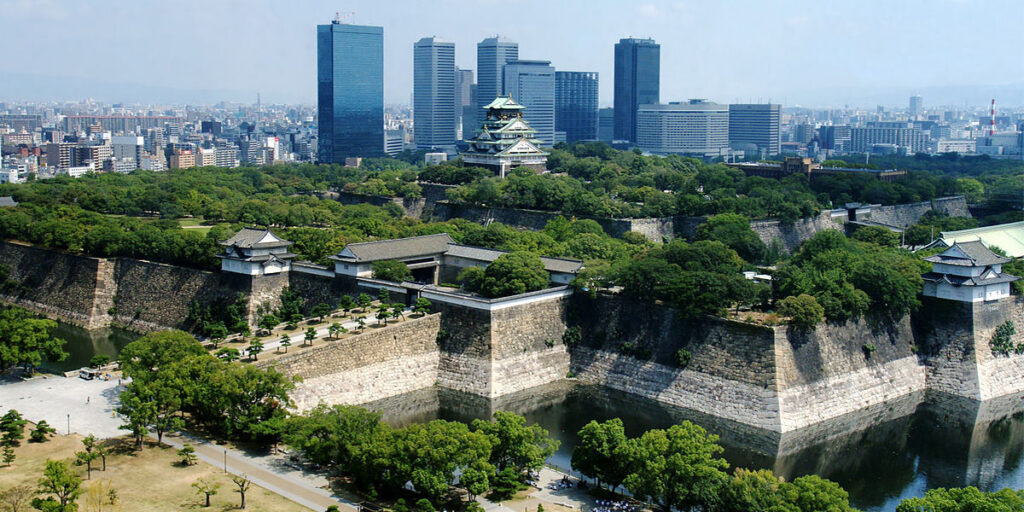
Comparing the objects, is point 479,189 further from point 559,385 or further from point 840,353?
point 840,353

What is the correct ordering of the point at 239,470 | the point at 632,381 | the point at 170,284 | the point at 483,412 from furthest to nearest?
the point at 170,284 < the point at 632,381 < the point at 483,412 < the point at 239,470

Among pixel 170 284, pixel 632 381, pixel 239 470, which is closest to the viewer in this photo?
pixel 239 470

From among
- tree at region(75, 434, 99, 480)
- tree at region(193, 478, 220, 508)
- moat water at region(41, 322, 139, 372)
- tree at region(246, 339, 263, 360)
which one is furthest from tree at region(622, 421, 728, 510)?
moat water at region(41, 322, 139, 372)

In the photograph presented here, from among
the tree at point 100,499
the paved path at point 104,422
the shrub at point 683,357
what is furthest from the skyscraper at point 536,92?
the tree at point 100,499

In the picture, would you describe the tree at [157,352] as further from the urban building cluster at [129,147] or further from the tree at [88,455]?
the urban building cluster at [129,147]

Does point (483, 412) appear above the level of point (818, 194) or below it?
below

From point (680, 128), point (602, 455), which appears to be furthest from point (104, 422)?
point (680, 128)

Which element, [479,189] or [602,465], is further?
[479,189]

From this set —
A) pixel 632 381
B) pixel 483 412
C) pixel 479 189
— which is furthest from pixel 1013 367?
pixel 479 189
